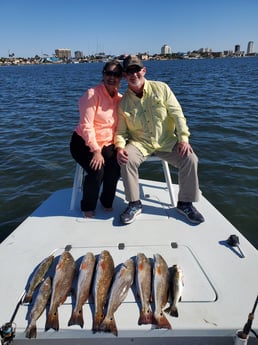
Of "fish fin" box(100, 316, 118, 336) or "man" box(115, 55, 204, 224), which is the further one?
"man" box(115, 55, 204, 224)

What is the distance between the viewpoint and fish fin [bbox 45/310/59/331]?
2146mm

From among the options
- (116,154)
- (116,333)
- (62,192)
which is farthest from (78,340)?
(62,192)

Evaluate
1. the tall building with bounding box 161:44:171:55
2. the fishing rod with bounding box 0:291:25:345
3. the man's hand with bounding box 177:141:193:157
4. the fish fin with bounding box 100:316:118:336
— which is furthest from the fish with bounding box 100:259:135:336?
the tall building with bounding box 161:44:171:55

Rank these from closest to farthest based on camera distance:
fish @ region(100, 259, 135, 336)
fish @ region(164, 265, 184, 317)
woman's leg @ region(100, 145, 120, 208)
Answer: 1. fish @ region(100, 259, 135, 336)
2. fish @ region(164, 265, 184, 317)
3. woman's leg @ region(100, 145, 120, 208)

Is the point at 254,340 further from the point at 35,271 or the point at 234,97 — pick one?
the point at 234,97

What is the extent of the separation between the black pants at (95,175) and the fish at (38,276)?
3.29 feet

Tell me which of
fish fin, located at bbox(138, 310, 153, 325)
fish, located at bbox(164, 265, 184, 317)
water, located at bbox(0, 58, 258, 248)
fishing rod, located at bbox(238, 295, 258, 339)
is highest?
fishing rod, located at bbox(238, 295, 258, 339)

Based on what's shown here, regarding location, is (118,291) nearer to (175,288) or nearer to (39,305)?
(175,288)

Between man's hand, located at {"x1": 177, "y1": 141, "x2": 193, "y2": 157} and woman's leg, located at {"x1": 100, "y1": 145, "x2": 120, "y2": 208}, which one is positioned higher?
man's hand, located at {"x1": 177, "y1": 141, "x2": 193, "y2": 157}

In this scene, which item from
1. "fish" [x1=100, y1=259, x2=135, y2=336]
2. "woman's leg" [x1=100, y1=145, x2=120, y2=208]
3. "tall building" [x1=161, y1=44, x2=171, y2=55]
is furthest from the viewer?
"tall building" [x1=161, y1=44, x2=171, y2=55]

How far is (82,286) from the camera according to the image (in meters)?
2.47

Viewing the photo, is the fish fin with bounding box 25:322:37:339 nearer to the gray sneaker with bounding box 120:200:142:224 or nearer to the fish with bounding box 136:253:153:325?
the fish with bounding box 136:253:153:325

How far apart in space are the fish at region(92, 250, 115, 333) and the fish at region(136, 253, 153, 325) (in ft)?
0.80

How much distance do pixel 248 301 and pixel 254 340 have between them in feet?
0.95
